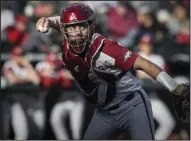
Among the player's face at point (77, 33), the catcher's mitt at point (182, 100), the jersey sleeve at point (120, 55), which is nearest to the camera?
the catcher's mitt at point (182, 100)

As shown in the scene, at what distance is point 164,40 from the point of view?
8.11 metres

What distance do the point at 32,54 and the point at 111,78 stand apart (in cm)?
356

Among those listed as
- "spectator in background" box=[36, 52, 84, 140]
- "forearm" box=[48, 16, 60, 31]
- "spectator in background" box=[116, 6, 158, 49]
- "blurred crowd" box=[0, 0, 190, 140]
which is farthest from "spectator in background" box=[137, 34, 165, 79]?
"forearm" box=[48, 16, 60, 31]

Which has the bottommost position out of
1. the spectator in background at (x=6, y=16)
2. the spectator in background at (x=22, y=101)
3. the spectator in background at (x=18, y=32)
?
→ the spectator in background at (x=22, y=101)

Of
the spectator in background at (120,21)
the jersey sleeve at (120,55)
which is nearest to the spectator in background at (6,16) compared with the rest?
the spectator in background at (120,21)

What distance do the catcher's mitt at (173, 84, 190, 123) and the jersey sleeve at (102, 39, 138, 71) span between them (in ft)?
1.44

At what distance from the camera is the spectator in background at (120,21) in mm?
8164

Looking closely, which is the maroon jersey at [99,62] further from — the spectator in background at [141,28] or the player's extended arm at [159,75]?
the spectator in background at [141,28]

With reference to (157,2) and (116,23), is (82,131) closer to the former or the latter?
(116,23)

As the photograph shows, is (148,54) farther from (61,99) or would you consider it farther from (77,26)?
(77,26)

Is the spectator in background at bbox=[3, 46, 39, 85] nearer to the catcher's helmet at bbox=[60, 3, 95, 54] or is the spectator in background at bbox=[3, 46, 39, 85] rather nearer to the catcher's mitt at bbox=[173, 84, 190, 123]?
the catcher's helmet at bbox=[60, 3, 95, 54]

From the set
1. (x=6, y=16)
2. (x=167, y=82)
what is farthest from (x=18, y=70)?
(x=167, y=82)

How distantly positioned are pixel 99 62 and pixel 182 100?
0.72 meters

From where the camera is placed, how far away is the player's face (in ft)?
14.3
